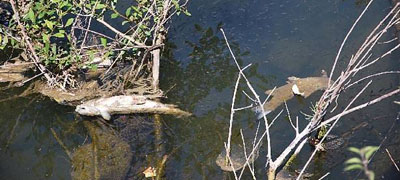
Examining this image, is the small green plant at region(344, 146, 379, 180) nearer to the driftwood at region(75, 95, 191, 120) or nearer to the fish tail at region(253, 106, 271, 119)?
the fish tail at region(253, 106, 271, 119)

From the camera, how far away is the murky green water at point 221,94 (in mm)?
4953

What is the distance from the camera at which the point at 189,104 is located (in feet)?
18.5

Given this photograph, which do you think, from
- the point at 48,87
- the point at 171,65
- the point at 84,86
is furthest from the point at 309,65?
the point at 48,87

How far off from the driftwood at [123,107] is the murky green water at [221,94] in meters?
0.13

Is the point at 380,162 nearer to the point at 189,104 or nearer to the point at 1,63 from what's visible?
the point at 189,104

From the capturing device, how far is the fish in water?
547 centimetres

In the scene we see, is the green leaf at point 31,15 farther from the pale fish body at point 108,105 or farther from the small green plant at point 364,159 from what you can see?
the small green plant at point 364,159

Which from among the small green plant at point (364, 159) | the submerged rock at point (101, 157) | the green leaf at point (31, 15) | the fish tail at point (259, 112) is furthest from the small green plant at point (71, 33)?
the small green plant at point (364, 159)

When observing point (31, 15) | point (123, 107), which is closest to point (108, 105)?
point (123, 107)

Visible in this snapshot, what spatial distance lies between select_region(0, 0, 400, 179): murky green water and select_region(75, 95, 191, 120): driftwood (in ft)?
0.42

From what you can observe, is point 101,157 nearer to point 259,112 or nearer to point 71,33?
point 71,33

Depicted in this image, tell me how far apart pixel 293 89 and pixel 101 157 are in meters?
2.13

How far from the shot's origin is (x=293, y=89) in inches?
216

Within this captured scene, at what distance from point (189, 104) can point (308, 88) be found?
4.30 ft
